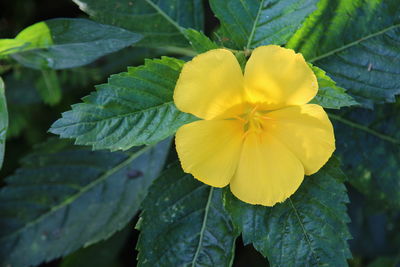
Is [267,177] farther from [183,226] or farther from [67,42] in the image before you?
[67,42]

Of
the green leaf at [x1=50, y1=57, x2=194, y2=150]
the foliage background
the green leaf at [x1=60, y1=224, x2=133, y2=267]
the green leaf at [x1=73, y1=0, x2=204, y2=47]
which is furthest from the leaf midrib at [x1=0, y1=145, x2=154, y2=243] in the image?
the green leaf at [x1=50, y1=57, x2=194, y2=150]

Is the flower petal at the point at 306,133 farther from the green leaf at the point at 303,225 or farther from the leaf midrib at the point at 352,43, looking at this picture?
the leaf midrib at the point at 352,43

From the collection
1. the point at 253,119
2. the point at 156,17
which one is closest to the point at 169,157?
the point at 156,17

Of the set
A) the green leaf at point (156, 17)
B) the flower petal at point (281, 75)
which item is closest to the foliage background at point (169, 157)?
the green leaf at point (156, 17)

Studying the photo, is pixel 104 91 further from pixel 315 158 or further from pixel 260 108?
pixel 315 158

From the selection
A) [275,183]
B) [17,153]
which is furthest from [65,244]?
[275,183]

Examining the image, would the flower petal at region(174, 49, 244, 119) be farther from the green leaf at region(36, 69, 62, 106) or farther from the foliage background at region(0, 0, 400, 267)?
the green leaf at region(36, 69, 62, 106)
